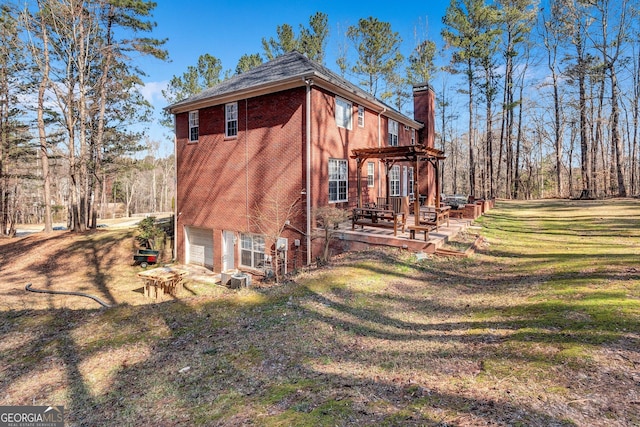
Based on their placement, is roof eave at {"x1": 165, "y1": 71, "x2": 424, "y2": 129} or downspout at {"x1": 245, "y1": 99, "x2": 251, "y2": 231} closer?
roof eave at {"x1": 165, "y1": 71, "x2": 424, "y2": 129}

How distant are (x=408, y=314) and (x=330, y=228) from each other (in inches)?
228

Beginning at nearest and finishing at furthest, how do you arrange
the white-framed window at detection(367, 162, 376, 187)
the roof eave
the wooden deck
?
the wooden deck, the roof eave, the white-framed window at detection(367, 162, 376, 187)

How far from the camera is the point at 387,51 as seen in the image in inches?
1128

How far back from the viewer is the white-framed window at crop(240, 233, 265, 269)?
14.1m

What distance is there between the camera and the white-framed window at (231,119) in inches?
568

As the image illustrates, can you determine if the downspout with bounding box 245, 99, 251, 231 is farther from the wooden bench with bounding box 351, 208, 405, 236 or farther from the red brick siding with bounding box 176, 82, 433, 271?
the wooden bench with bounding box 351, 208, 405, 236

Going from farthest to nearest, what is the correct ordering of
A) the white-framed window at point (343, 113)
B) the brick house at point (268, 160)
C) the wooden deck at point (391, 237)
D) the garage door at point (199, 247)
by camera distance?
the garage door at point (199, 247), the white-framed window at point (343, 113), the brick house at point (268, 160), the wooden deck at point (391, 237)

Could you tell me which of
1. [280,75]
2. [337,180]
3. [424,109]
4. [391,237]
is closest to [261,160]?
[337,180]

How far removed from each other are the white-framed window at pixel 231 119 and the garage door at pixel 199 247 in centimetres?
495

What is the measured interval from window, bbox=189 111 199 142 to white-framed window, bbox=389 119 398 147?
10413 mm

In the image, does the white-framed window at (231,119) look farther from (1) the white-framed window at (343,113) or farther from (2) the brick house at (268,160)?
(1) the white-framed window at (343,113)

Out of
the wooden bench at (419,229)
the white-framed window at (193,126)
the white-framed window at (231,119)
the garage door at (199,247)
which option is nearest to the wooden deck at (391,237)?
the wooden bench at (419,229)

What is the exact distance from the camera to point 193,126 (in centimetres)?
1630

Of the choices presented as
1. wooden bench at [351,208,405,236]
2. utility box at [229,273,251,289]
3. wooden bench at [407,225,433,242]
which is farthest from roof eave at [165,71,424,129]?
utility box at [229,273,251,289]
